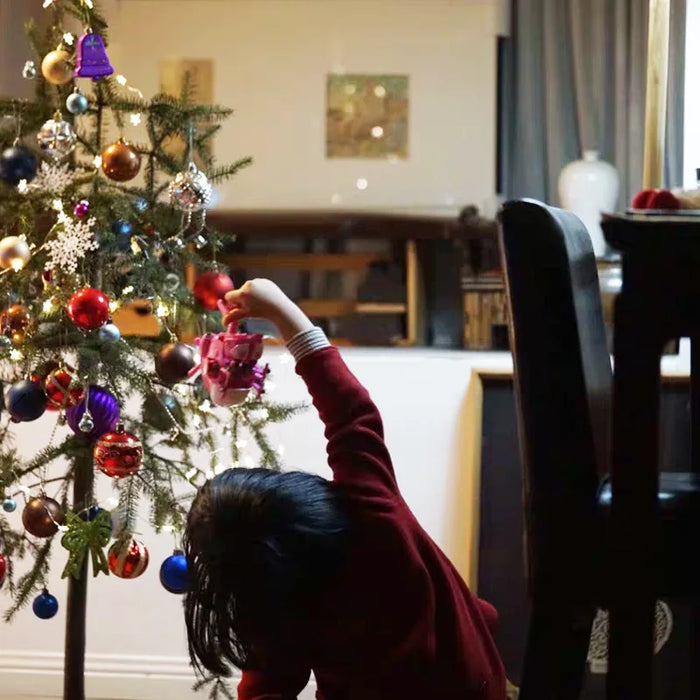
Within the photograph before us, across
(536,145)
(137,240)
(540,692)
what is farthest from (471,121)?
(540,692)

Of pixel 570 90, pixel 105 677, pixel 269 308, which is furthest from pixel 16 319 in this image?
pixel 570 90

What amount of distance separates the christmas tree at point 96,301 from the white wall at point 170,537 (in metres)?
0.54

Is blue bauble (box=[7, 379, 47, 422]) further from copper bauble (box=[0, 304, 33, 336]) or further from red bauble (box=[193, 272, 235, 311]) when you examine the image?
red bauble (box=[193, 272, 235, 311])

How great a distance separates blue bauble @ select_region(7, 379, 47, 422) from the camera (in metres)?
1.54

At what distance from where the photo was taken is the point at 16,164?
1570 millimetres

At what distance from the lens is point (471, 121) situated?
101 inches

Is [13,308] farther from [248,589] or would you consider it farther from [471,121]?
[471,121]

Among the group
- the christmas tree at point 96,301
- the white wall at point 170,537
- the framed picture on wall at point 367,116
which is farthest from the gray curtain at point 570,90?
the christmas tree at point 96,301

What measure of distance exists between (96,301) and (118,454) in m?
0.23

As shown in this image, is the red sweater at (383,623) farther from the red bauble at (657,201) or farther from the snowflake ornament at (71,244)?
the snowflake ornament at (71,244)

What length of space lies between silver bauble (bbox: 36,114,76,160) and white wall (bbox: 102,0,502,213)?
1.05 m

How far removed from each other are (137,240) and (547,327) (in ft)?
2.32

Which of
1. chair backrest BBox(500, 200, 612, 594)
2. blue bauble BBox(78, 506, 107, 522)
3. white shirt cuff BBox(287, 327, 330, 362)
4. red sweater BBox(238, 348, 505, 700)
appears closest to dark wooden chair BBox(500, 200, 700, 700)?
chair backrest BBox(500, 200, 612, 594)

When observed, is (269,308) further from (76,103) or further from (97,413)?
(76,103)
